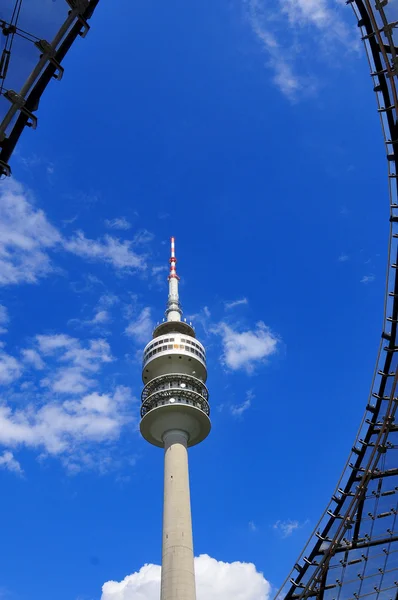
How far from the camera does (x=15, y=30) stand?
13094 mm

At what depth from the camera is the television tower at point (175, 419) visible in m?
53.0

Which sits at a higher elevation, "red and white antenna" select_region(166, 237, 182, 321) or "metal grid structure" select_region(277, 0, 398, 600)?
"red and white antenna" select_region(166, 237, 182, 321)

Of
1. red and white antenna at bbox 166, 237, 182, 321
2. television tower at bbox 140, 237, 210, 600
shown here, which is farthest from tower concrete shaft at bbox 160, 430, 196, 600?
red and white antenna at bbox 166, 237, 182, 321

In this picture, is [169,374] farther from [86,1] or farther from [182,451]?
[86,1]

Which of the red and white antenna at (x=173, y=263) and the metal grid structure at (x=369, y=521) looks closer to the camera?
the metal grid structure at (x=369, y=521)

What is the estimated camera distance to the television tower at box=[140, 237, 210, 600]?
174 ft

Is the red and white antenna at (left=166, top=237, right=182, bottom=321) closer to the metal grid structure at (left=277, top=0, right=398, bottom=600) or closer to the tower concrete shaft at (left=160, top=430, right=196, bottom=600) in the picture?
the tower concrete shaft at (left=160, top=430, right=196, bottom=600)

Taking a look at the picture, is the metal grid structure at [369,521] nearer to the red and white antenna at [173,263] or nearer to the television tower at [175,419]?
the television tower at [175,419]

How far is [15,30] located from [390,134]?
14187mm

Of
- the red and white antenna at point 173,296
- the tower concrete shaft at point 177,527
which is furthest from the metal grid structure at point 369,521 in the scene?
the red and white antenna at point 173,296

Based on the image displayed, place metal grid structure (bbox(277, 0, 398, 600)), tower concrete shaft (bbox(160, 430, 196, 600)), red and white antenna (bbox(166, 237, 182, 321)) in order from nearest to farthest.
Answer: metal grid structure (bbox(277, 0, 398, 600)) < tower concrete shaft (bbox(160, 430, 196, 600)) < red and white antenna (bbox(166, 237, 182, 321))

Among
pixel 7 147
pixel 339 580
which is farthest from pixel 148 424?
pixel 7 147

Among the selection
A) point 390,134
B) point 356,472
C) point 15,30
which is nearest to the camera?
point 15,30

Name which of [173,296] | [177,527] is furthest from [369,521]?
[173,296]
